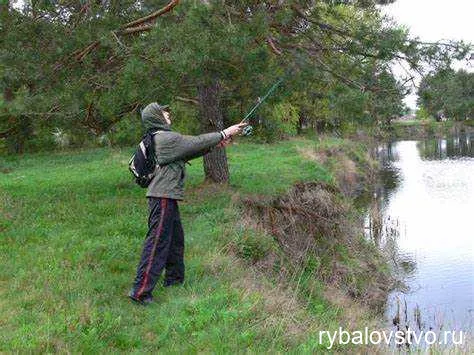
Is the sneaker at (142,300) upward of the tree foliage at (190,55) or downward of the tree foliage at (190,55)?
downward

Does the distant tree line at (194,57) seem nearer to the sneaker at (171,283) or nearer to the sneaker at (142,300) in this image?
the sneaker at (171,283)

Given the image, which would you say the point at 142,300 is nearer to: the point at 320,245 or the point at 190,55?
the point at 190,55

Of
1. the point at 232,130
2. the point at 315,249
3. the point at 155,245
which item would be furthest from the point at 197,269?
the point at 315,249

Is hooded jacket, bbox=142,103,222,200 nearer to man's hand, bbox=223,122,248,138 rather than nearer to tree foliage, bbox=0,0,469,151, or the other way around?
man's hand, bbox=223,122,248,138

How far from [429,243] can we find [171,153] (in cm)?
1163

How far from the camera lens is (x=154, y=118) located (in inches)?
267

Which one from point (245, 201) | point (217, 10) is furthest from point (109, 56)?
point (245, 201)

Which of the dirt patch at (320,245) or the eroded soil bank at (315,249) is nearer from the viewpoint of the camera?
the eroded soil bank at (315,249)

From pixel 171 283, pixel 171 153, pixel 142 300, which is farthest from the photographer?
pixel 171 283

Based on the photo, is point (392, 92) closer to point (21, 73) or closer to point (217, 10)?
point (217, 10)

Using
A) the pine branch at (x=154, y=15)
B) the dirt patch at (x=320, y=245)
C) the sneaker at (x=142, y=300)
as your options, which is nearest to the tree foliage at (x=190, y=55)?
the pine branch at (x=154, y=15)

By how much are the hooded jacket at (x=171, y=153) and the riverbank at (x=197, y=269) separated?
4.11 feet

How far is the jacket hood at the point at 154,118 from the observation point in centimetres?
677

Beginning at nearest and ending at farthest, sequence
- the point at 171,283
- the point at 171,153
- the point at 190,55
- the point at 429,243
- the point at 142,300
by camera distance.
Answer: the point at 142,300 → the point at 171,153 → the point at 171,283 → the point at 190,55 → the point at 429,243
